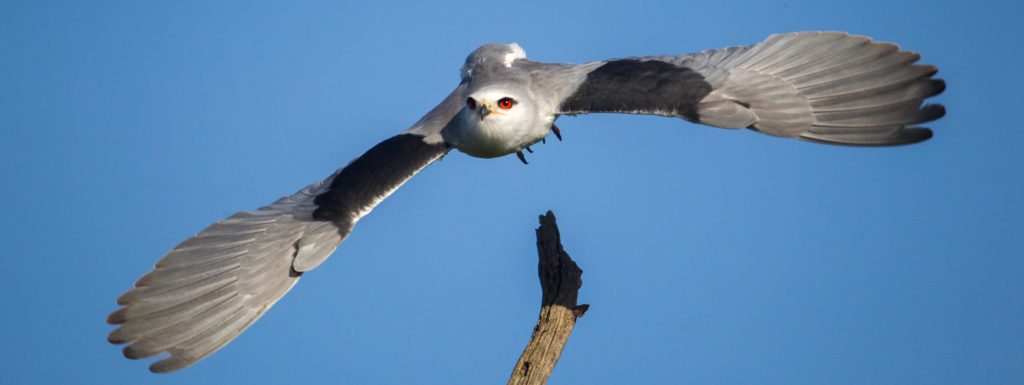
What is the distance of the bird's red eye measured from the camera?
7648 mm

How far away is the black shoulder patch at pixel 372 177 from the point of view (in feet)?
23.7

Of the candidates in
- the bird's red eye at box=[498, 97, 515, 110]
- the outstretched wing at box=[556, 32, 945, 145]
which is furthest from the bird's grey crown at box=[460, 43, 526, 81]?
the outstretched wing at box=[556, 32, 945, 145]

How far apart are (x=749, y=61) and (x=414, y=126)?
3371mm

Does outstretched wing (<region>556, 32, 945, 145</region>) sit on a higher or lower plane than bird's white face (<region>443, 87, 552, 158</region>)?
lower

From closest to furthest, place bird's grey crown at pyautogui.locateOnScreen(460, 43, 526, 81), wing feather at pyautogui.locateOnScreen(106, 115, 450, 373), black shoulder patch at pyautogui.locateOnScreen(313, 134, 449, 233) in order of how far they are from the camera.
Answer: wing feather at pyautogui.locateOnScreen(106, 115, 450, 373) < black shoulder patch at pyautogui.locateOnScreen(313, 134, 449, 233) < bird's grey crown at pyautogui.locateOnScreen(460, 43, 526, 81)

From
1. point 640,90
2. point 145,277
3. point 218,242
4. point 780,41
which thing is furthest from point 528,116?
point 145,277

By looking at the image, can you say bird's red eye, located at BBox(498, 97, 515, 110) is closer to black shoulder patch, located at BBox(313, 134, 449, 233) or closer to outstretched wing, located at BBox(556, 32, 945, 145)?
outstretched wing, located at BBox(556, 32, 945, 145)

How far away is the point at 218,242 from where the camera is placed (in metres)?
7.25

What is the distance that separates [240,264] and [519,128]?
2.83 meters

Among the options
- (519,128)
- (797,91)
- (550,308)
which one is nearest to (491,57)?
(519,128)

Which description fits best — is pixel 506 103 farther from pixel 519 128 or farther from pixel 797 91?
pixel 797 91

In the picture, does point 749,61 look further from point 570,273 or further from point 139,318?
point 139,318

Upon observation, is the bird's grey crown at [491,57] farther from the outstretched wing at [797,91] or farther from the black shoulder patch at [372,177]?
the outstretched wing at [797,91]

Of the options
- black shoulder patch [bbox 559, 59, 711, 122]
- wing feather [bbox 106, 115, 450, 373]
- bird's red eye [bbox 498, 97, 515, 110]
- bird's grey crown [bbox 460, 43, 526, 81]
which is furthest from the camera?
bird's grey crown [bbox 460, 43, 526, 81]
